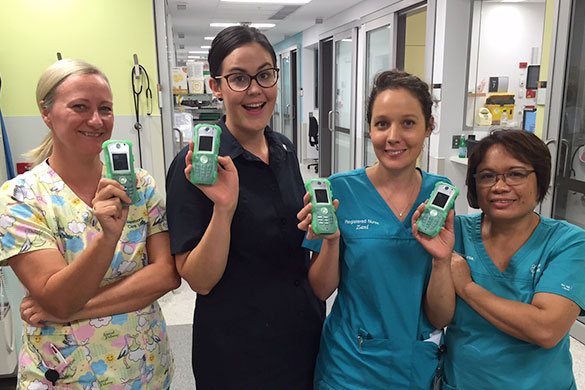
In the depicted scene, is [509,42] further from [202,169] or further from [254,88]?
[202,169]

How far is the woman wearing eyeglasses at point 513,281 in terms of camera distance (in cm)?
107

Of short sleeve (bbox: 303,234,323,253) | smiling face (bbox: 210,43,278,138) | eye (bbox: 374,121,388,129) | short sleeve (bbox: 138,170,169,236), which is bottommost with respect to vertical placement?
short sleeve (bbox: 303,234,323,253)

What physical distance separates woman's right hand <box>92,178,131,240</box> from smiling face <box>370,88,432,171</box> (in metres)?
0.62

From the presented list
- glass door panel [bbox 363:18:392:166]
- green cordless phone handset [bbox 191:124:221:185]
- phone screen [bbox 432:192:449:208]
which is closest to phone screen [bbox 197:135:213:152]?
green cordless phone handset [bbox 191:124:221:185]

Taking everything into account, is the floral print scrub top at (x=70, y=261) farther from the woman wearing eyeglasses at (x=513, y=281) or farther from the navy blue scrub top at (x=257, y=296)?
the woman wearing eyeglasses at (x=513, y=281)

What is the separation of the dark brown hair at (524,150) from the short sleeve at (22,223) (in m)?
1.07

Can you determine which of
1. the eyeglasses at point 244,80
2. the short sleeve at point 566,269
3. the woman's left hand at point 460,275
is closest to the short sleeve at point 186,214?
the eyeglasses at point 244,80

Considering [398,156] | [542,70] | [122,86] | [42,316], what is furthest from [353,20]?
[42,316]

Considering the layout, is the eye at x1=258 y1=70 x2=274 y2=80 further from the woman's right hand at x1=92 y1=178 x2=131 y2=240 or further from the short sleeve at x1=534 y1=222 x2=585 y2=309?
the short sleeve at x1=534 y1=222 x2=585 y2=309

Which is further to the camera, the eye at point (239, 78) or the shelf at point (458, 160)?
the shelf at point (458, 160)

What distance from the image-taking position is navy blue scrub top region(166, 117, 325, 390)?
45.1 inches

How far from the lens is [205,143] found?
1013mm

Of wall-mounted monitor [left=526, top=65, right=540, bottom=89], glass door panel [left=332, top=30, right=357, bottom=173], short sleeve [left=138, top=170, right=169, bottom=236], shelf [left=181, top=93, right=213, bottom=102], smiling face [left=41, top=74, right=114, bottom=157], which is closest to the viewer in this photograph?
smiling face [left=41, top=74, right=114, bottom=157]

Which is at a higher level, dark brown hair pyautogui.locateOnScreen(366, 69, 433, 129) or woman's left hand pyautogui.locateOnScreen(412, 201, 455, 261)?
dark brown hair pyautogui.locateOnScreen(366, 69, 433, 129)
